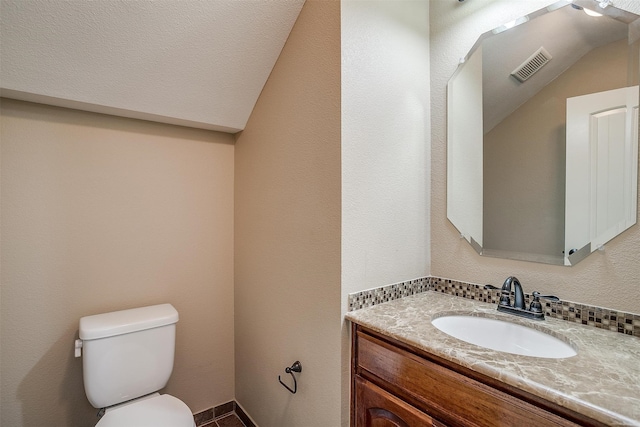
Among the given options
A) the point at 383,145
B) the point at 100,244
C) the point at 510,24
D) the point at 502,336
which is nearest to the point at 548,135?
the point at 510,24

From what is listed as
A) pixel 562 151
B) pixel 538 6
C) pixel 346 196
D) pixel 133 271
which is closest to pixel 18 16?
pixel 133 271

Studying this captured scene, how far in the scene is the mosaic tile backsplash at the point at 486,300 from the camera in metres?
1.01

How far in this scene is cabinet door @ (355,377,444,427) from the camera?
37.2 inches

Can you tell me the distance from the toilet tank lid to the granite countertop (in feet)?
3.42

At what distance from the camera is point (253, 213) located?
71.6 inches

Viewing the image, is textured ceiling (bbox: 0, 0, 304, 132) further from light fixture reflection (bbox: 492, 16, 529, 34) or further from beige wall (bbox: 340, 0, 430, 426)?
light fixture reflection (bbox: 492, 16, 529, 34)

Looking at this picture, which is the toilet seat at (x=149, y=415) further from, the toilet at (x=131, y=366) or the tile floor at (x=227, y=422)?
the tile floor at (x=227, y=422)

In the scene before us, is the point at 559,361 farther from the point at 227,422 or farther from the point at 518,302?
the point at 227,422

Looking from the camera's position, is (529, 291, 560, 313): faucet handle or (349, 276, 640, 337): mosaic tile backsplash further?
(529, 291, 560, 313): faucet handle

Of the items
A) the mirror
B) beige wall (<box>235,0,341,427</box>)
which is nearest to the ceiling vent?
the mirror

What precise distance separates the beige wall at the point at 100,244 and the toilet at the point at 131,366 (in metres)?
0.24

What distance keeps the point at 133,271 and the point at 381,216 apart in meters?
1.45

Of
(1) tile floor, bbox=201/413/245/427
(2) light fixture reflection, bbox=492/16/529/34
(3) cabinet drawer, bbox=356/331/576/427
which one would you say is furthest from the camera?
(1) tile floor, bbox=201/413/245/427

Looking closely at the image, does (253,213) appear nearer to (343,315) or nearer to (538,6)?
(343,315)
